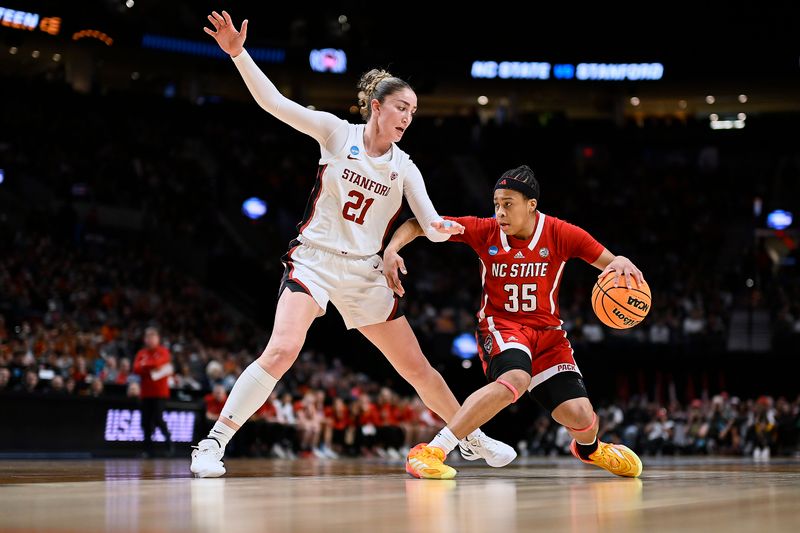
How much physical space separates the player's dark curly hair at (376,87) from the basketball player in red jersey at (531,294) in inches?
31.2

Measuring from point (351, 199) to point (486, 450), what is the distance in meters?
1.82

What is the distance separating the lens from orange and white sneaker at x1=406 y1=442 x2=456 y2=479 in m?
5.46

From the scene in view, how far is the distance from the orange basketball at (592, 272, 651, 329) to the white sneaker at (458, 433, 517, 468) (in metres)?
1.16

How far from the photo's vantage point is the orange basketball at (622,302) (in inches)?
226

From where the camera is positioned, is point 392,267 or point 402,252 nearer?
point 392,267

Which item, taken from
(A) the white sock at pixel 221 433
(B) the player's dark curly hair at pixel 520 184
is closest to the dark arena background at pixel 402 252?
(A) the white sock at pixel 221 433

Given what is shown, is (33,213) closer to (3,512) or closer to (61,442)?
(61,442)

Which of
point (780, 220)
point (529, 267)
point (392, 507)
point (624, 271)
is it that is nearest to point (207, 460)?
point (529, 267)

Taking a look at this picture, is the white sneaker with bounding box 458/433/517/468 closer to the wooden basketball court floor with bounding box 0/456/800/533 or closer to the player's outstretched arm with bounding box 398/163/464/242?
the player's outstretched arm with bounding box 398/163/464/242

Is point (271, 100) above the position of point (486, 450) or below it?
above

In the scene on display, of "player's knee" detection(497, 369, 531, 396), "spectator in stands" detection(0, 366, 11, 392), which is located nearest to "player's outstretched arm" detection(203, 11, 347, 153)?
"player's knee" detection(497, 369, 531, 396)

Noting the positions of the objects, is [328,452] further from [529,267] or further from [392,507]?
[392,507]

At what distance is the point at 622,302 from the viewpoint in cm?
575

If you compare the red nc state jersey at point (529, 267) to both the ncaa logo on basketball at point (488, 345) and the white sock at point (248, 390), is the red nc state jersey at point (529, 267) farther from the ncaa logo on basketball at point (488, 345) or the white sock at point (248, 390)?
the white sock at point (248, 390)
